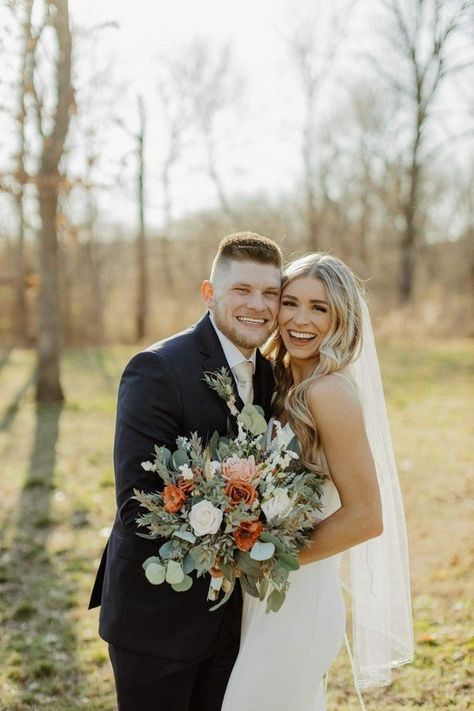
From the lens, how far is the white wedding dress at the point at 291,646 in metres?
2.77

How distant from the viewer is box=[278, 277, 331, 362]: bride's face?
312cm

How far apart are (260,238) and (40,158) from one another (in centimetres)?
958

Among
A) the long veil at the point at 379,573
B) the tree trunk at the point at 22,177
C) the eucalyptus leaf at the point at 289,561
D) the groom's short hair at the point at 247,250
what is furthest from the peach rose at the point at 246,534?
the tree trunk at the point at 22,177

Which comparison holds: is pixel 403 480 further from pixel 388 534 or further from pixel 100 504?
pixel 388 534

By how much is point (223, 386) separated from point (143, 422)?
341 mm

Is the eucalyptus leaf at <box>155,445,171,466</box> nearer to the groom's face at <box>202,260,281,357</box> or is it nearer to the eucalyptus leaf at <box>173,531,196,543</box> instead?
the eucalyptus leaf at <box>173,531,196,543</box>

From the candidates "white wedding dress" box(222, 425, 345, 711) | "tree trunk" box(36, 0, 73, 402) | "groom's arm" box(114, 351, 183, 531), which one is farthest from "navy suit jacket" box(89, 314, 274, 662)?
"tree trunk" box(36, 0, 73, 402)

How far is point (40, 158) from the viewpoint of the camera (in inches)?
460

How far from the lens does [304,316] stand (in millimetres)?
3127

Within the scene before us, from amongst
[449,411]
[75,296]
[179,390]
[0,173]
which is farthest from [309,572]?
[75,296]

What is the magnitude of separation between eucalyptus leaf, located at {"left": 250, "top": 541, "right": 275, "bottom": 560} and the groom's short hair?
4.48 ft

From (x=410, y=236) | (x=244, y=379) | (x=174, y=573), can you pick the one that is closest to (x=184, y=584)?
(x=174, y=573)

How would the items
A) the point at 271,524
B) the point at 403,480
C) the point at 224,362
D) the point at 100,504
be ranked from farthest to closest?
1. the point at 403,480
2. the point at 100,504
3. the point at 224,362
4. the point at 271,524

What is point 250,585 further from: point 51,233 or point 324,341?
point 51,233
